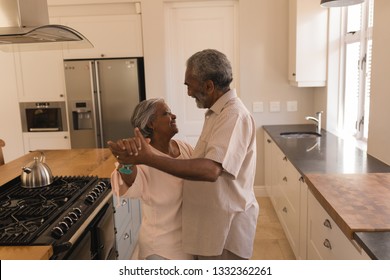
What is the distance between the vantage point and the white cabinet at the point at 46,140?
Result: 14.9 ft

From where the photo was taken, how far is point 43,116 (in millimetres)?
4473

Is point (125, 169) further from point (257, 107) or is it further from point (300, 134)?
point (257, 107)

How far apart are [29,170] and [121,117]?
6.51 feet

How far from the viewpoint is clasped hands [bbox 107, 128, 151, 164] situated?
116cm

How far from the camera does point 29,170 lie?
7.52ft

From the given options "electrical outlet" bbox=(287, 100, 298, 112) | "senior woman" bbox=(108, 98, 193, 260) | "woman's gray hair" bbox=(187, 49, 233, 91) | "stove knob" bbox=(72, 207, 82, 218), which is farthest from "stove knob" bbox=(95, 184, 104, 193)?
"electrical outlet" bbox=(287, 100, 298, 112)

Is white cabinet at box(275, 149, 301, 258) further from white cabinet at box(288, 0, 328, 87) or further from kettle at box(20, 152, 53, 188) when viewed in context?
kettle at box(20, 152, 53, 188)

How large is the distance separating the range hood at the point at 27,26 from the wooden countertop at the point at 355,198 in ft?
5.21

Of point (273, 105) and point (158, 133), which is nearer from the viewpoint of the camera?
point (158, 133)

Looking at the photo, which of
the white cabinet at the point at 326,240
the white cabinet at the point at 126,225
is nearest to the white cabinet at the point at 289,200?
the white cabinet at the point at 326,240

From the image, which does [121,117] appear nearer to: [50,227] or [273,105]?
[273,105]

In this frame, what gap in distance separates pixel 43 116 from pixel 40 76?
0.46m

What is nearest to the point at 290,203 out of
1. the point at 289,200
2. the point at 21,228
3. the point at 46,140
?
the point at 289,200
